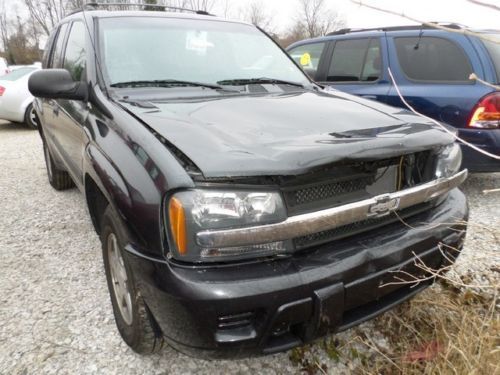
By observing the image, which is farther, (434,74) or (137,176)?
(434,74)

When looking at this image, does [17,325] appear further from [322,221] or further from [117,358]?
[322,221]

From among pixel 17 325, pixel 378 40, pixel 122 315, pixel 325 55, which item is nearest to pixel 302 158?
pixel 122 315

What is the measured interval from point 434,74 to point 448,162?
7.79 feet

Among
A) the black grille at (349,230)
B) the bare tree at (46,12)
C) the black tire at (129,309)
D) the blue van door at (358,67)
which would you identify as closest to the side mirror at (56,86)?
the black tire at (129,309)

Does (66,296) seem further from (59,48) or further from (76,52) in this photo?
(59,48)

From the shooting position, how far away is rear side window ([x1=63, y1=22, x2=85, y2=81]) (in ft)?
8.43

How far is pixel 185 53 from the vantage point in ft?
8.35

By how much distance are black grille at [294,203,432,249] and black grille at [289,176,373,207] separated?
14 cm

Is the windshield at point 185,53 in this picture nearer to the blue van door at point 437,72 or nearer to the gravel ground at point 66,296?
the gravel ground at point 66,296

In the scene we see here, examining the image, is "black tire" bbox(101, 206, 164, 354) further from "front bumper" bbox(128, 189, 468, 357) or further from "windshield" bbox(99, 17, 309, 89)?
"windshield" bbox(99, 17, 309, 89)

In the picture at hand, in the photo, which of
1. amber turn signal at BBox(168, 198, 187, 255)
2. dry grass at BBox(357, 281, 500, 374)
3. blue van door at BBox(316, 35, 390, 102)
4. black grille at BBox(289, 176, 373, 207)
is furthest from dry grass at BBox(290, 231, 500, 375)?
blue van door at BBox(316, 35, 390, 102)

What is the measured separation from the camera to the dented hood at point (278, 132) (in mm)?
1392

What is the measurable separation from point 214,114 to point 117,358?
4.24 feet

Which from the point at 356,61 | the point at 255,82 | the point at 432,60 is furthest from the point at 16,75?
the point at 432,60
